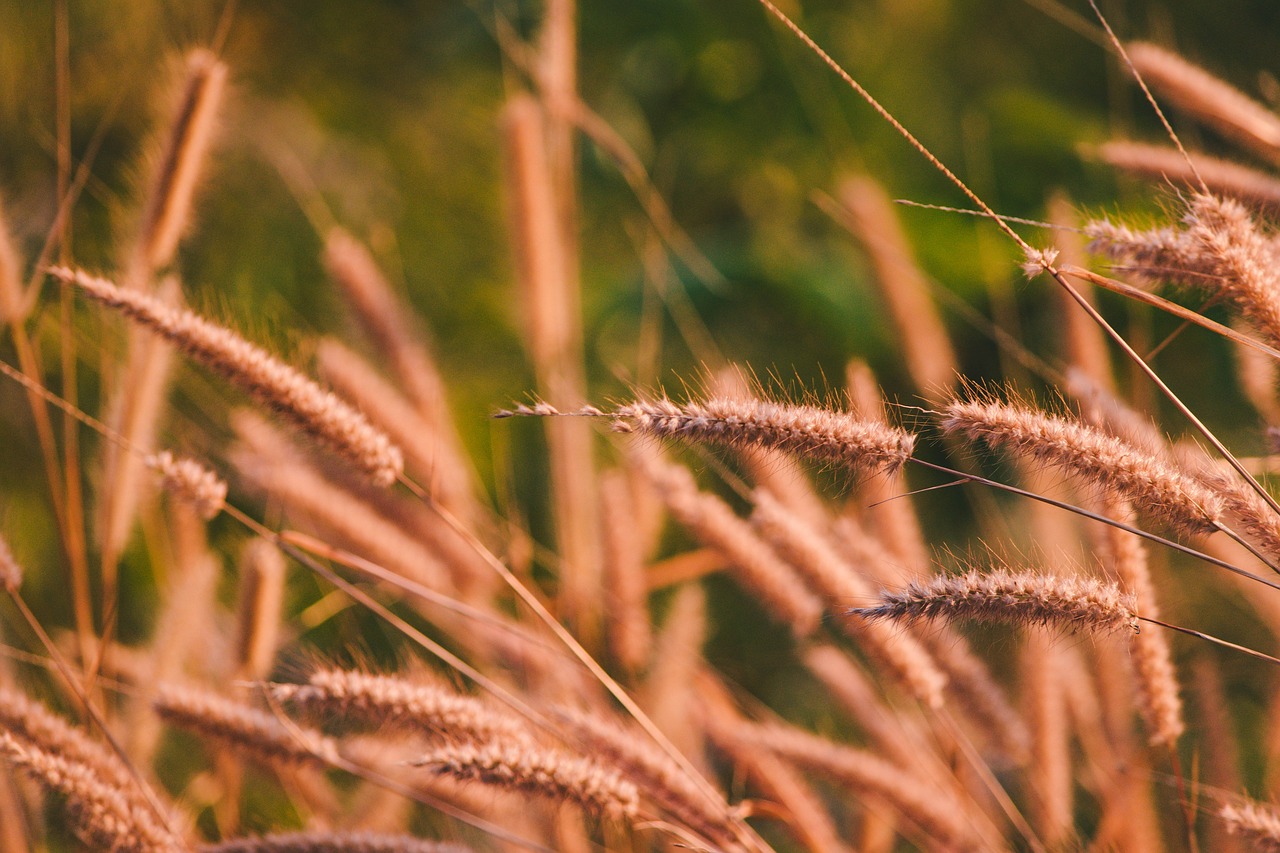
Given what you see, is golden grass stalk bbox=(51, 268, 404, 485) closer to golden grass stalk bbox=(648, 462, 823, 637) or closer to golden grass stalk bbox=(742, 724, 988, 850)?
golden grass stalk bbox=(648, 462, 823, 637)

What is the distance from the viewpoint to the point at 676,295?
179cm

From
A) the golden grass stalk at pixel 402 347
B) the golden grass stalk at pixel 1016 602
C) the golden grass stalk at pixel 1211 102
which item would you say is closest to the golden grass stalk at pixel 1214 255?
the golden grass stalk at pixel 1016 602

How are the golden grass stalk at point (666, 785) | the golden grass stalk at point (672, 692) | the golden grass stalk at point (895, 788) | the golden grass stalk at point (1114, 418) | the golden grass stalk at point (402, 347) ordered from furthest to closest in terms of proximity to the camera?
the golden grass stalk at point (402, 347), the golden grass stalk at point (672, 692), the golden grass stalk at point (895, 788), the golden grass stalk at point (666, 785), the golden grass stalk at point (1114, 418)

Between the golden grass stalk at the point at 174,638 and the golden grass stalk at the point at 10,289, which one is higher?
the golden grass stalk at the point at 10,289

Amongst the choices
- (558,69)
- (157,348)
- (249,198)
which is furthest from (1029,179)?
(249,198)

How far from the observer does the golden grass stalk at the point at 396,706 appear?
0.89 meters

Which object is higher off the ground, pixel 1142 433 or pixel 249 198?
pixel 249 198

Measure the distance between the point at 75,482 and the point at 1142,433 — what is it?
55.9 inches

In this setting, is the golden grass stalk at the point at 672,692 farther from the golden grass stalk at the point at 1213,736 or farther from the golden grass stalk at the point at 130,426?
the golden grass stalk at the point at 130,426

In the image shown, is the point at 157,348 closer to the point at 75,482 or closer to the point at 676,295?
the point at 75,482

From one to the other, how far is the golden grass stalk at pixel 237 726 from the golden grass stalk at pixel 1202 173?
1145 millimetres

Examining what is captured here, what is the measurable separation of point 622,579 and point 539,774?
1.76 ft

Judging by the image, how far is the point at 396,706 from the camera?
90cm

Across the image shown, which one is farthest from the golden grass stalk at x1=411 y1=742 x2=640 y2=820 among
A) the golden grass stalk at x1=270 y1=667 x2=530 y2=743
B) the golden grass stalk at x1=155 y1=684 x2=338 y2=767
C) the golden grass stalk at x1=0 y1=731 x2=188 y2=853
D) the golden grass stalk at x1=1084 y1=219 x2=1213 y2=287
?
the golden grass stalk at x1=1084 y1=219 x2=1213 y2=287
